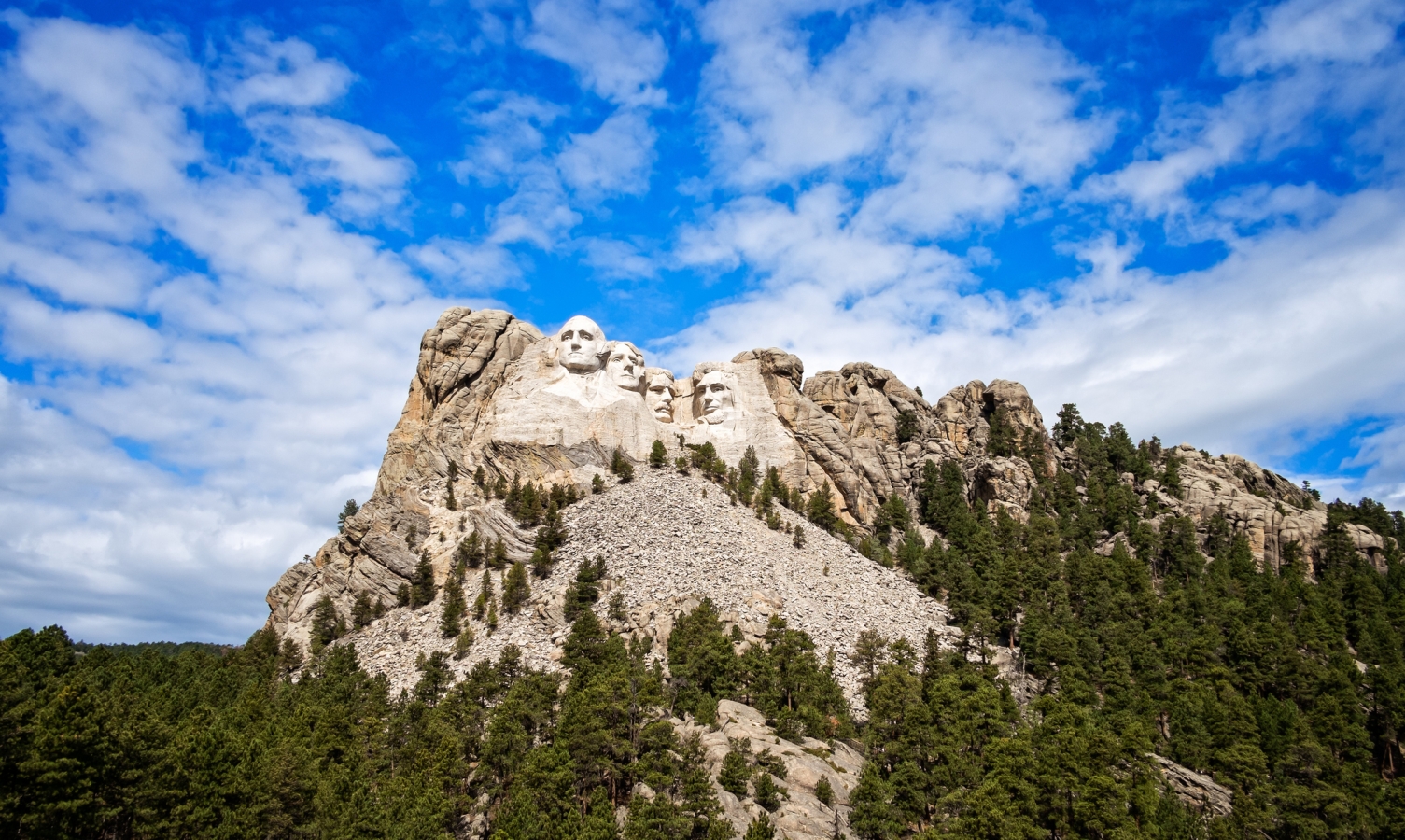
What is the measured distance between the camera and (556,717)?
173 feet

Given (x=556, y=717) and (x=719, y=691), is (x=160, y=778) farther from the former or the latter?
(x=719, y=691)

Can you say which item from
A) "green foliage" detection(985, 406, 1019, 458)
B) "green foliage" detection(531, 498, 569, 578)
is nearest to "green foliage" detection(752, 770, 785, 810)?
"green foliage" detection(531, 498, 569, 578)

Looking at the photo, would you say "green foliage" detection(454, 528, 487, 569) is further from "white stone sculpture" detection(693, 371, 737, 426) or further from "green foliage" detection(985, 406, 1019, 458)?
"green foliage" detection(985, 406, 1019, 458)

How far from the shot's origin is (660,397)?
3898 inches

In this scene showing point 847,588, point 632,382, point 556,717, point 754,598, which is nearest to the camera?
point 556,717

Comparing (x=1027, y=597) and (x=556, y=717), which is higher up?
(x=1027, y=597)

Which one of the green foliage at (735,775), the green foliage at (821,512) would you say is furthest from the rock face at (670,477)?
the green foliage at (735,775)

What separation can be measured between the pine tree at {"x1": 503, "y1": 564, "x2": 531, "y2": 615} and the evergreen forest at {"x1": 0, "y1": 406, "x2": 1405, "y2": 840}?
5.05 m

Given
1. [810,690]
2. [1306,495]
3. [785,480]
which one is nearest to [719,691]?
[810,690]

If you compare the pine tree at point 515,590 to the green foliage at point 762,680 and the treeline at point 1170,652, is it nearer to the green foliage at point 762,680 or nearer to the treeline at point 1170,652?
the green foliage at point 762,680

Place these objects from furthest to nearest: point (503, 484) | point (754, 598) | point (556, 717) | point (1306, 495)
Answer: point (1306, 495) < point (503, 484) < point (754, 598) < point (556, 717)

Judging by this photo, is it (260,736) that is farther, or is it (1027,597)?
(1027,597)

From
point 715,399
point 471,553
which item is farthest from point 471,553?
point 715,399

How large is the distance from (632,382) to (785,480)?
59.7ft
